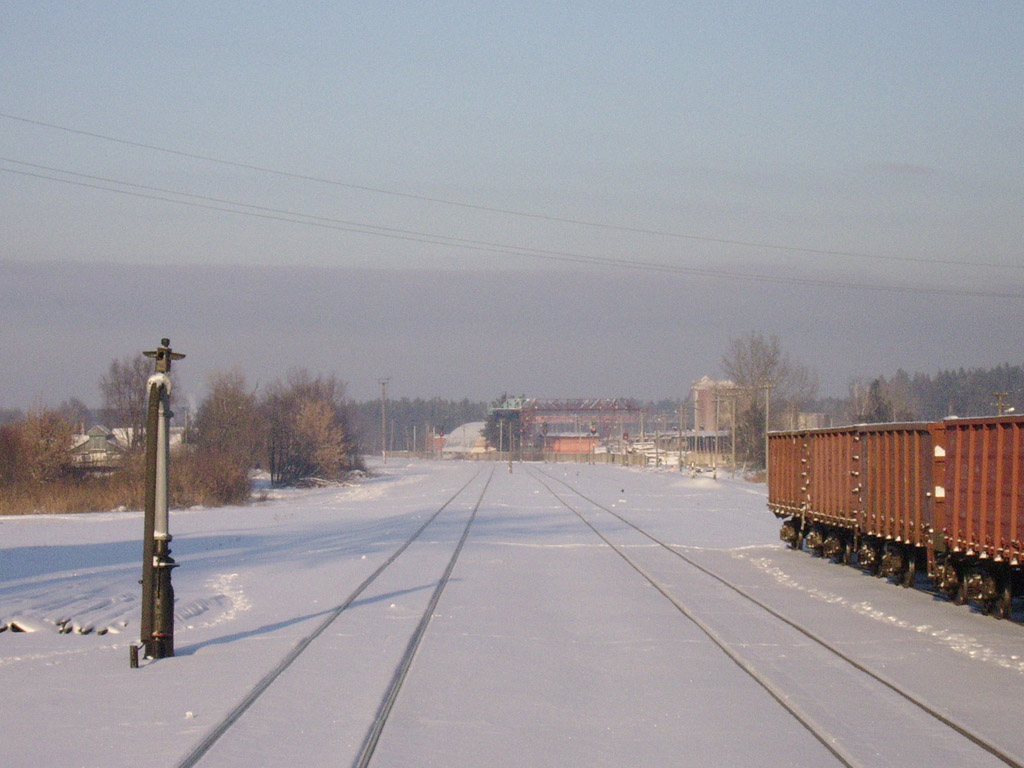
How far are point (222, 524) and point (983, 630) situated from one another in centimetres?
2544

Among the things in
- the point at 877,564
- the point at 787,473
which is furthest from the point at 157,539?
the point at 787,473

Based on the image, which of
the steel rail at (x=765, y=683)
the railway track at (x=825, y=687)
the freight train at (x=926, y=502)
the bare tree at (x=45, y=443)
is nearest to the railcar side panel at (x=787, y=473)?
the freight train at (x=926, y=502)

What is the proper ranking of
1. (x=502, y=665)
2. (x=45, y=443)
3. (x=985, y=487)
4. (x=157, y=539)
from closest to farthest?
(x=502, y=665) → (x=157, y=539) → (x=985, y=487) → (x=45, y=443)

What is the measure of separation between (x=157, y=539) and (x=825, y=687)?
681 centimetres

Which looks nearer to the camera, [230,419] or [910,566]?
[910,566]

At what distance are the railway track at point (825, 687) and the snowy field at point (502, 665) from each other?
4 centimetres

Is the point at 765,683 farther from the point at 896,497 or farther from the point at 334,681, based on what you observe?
the point at 896,497

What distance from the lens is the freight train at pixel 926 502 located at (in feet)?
45.7

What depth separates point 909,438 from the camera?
17516mm

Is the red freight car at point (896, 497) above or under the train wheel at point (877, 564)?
above

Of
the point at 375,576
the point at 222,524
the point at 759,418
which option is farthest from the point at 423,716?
the point at 759,418

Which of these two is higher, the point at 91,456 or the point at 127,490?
the point at 91,456

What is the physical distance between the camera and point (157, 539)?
11.7 metres

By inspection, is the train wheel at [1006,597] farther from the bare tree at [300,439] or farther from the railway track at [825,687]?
the bare tree at [300,439]
